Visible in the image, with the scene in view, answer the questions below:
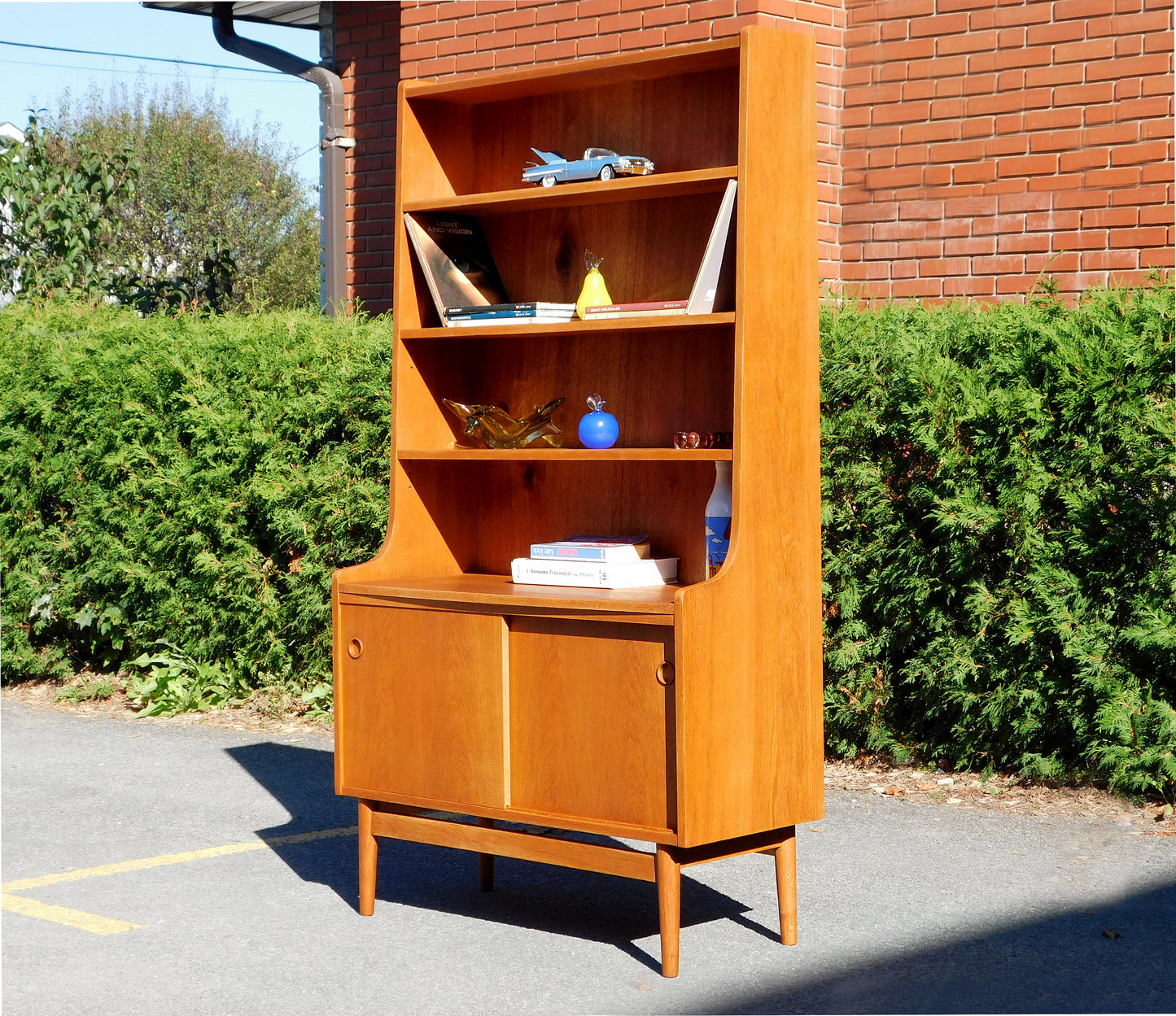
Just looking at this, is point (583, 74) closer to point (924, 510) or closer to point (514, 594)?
point (514, 594)

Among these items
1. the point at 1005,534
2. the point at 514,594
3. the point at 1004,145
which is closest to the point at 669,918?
the point at 514,594

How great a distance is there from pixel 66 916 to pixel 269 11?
9.72m

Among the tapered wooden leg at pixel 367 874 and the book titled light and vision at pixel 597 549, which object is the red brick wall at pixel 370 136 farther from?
the tapered wooden leg at pixel 367 874

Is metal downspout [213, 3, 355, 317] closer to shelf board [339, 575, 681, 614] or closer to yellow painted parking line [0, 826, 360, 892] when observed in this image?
yellow painted parking line [0, 826, 360, 892]

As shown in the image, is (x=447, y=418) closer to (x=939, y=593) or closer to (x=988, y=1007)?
(x=939, y=593)

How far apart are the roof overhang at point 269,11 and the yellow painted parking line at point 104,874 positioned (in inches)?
329

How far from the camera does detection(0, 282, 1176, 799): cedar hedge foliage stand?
5738 mm

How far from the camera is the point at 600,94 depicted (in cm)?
522

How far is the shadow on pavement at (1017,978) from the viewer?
12.8 ft

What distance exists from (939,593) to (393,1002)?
10.4 feet

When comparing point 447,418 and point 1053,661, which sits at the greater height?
point 447,418

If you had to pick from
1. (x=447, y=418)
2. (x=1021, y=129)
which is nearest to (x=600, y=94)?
(x=447, y=418)

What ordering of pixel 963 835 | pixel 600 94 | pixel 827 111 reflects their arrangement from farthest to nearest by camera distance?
1. pixel 827 111
2. pixel 963 835
3. pixel 600 94

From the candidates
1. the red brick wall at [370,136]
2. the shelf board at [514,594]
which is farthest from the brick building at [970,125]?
the shelf board at [514,594]
